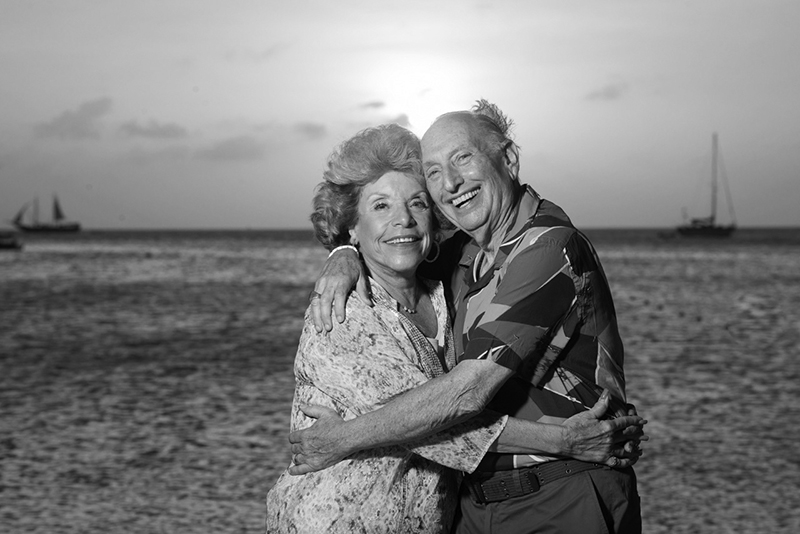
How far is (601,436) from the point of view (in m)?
2.85

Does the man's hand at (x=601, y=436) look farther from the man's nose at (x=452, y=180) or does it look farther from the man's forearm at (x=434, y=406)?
the man's nose at (x=452, y=180)

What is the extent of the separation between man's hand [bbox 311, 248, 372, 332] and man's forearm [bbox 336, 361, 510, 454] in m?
0.39

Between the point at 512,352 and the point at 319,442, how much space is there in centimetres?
74

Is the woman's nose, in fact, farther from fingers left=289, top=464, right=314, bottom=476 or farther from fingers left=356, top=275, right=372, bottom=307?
fingers left=289, top=464, right=314, bottom=476

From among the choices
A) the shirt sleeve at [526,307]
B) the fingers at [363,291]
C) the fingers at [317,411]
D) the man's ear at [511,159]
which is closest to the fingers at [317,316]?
the fingers at [363,291]

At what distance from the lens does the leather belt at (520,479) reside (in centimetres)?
291

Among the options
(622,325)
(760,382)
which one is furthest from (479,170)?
(622,325)

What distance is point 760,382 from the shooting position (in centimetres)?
1206

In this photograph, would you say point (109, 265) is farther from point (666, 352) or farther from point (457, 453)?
point (457, 453)

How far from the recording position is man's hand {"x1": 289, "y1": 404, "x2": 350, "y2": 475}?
292 centimetres

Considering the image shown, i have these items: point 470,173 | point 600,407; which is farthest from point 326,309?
point 600,407

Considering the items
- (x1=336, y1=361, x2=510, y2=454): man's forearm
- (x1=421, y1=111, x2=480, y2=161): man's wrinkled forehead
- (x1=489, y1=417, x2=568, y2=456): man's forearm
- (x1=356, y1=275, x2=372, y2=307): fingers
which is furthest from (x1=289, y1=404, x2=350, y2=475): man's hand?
(x1=421, y1=111, x2=480, y2=161): man's wrinkled forehead

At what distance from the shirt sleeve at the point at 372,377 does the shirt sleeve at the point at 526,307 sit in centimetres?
26

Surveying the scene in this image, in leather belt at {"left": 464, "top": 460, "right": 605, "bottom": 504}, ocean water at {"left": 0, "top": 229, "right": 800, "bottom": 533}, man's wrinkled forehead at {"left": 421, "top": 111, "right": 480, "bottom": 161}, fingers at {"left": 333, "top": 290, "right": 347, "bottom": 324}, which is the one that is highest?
man's wrinkled forehead at {"left": 421, "top": 111, "right": 480, "bottom": 161}
